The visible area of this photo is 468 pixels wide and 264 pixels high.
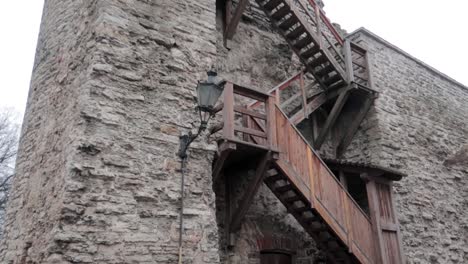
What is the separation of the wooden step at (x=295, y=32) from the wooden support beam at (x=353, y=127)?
2.11 m

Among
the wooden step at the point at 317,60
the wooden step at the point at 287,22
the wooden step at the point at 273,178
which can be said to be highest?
the wooden step at the point at 287,22

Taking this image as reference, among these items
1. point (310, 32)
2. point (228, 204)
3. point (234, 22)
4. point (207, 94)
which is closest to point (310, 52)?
point (310, 32)

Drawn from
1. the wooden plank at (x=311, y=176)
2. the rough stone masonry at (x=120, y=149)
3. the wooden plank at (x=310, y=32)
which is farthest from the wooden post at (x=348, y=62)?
the wooden plank at (x=311, y=176)

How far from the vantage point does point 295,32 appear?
830 cm

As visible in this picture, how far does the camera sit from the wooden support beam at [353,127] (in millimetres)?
9125

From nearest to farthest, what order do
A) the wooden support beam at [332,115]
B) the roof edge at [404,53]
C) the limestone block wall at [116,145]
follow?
the limestone block wall at [116,145] < the wooden support beam at [332,115] < the roof edge at [404,53]

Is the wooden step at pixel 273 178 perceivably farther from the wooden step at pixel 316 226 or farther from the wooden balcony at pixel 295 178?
the wooden step at pixel 316 226

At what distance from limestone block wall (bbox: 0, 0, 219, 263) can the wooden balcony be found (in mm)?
757

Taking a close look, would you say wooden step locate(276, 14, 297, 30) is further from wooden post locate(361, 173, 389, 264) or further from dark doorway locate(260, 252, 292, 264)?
dark doorway locate(260, 252, 292, 264)

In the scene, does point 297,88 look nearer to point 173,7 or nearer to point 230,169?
point 230,169

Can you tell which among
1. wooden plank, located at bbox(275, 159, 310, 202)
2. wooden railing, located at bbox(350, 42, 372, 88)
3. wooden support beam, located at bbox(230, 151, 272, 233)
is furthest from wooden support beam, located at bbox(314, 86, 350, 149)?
wooden support beam, located at bbox(230, 151, 272, 233)

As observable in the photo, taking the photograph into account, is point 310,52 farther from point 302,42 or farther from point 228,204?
point 228,204

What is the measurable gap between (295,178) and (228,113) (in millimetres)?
1398

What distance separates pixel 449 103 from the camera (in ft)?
37.7
